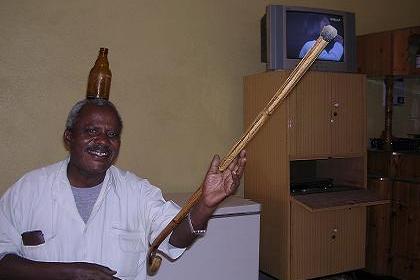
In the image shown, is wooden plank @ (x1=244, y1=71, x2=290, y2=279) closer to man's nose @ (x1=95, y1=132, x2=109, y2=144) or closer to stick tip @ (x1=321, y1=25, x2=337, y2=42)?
man's nose @ (x1=95, y1=132, x2=109, y2=144)

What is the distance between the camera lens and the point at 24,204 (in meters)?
1.36

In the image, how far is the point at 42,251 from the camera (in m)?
1.33

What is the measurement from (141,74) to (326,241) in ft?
5.33

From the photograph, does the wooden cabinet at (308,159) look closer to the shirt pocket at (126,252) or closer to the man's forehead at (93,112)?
the shirt pocket at (126,252)

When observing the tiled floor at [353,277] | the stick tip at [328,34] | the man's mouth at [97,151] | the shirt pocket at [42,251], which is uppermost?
the stick tip at [328,34]

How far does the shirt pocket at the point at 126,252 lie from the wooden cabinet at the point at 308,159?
1124mm

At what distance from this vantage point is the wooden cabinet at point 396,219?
2729mm

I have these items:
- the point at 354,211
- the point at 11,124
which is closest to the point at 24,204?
the point at 11,124

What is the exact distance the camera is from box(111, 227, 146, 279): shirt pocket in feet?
4.56

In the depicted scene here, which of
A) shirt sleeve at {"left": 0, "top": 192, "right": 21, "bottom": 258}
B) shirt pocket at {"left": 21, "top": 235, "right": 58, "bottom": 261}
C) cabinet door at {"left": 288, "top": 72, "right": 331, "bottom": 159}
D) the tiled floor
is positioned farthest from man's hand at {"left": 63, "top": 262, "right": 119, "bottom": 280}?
the tiled floor

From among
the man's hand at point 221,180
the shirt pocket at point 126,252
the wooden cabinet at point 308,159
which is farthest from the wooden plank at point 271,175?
the man's hand at point 221,180

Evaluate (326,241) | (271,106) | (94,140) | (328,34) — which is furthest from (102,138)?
(326,241)

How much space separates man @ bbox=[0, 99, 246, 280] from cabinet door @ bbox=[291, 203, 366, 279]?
119 cm

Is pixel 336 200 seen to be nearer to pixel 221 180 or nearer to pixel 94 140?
pixel 221 180
